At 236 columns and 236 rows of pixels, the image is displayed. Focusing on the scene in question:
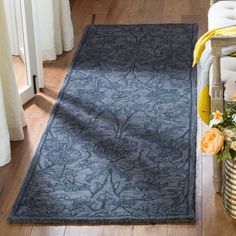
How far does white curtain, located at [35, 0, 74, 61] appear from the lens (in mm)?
4246

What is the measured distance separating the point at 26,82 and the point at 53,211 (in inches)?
43.5

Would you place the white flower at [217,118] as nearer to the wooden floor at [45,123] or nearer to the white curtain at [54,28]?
the wooden floor at [45,123]

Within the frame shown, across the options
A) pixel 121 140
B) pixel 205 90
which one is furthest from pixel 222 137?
pixel 121 140

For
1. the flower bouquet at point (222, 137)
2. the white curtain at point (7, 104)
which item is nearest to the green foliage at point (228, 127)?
A: the flower bouquet at point (222, 137)

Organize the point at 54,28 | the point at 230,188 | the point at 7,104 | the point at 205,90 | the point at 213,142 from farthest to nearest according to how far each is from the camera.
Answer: the point at 54,28
the point at 7,104
the point at 205,90
the point at 230,188
the point at 213,142

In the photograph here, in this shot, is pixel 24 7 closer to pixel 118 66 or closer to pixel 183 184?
pixel 118 66

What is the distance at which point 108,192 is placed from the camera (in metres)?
3.12

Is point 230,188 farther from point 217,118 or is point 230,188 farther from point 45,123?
point 45,123

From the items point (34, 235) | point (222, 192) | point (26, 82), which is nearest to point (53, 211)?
point (34, 235)

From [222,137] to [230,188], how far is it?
0.80 ft

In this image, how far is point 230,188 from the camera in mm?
2820

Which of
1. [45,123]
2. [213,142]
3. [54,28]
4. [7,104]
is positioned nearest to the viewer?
[213,142]

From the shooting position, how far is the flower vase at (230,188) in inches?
109

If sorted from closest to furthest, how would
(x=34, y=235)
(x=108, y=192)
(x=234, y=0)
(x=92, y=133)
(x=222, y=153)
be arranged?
(x=222, y=153)
(x=34, y=235)
(x=108, y=192)
(x=92, y=133)
(x=234, y=0)
